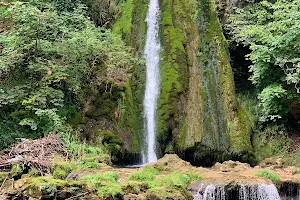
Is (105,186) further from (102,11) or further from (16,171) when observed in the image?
(102,11)

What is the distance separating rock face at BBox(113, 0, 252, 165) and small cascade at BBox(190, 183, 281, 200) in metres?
4.28

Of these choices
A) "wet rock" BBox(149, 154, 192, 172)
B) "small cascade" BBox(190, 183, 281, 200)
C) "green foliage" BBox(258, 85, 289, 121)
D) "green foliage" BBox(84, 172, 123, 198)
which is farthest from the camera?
"green foliage" BBox(258, 85, 289, 121)

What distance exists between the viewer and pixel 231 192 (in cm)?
823

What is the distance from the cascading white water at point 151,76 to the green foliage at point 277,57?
354 centimetres

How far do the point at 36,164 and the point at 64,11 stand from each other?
7.19m

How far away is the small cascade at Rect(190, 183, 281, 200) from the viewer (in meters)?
8.14

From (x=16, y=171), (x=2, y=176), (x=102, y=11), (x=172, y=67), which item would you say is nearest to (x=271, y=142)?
(x=172, y=67)

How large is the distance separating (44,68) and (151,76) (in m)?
4.62

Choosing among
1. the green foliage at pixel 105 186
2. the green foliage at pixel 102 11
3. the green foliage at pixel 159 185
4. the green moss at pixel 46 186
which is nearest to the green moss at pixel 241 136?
the green foliage at pixel 159 185

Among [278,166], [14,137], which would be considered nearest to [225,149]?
[278,166]

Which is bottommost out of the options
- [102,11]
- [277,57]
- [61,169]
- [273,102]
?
[61,169]

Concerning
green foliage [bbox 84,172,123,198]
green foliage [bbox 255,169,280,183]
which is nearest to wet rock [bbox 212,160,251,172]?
green foliage [bbox 255,169,280,183]

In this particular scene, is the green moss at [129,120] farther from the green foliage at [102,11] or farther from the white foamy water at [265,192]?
the white foamy water at [265,192]

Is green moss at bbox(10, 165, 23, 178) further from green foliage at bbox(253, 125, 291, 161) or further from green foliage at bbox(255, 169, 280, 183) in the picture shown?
green foliage at bbox(253, 125, 291, 161)
